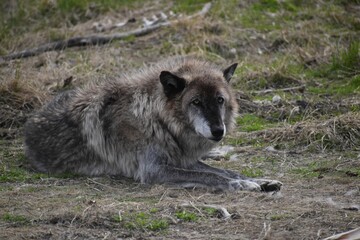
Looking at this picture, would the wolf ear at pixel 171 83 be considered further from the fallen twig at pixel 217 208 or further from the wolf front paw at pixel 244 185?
the fallen twig at pixel 217 208

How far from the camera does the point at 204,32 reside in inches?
506

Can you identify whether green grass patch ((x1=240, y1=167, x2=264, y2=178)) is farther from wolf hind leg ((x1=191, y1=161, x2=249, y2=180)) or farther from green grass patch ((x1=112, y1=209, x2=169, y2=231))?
green grass patch ((x1=112, y1=209, x2=169, y2=231))

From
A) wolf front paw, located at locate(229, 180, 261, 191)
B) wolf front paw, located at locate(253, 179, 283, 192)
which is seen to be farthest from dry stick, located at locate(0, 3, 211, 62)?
wolf front paw, located at locate(253, 179, 283, 192)

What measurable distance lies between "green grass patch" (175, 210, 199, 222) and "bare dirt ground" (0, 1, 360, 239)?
1 centimetres

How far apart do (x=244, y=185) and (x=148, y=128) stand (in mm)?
1206

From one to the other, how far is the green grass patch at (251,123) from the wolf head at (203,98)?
1.63m

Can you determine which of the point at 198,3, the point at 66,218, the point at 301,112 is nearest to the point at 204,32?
the point at 198,3

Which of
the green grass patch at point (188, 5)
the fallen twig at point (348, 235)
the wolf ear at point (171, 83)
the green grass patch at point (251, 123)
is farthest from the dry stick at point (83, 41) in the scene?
the fallen twig at point (348, 235)

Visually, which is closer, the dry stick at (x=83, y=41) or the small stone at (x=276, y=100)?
the small stone at (x=276, y=100)

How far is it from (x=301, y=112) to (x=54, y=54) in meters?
4.83

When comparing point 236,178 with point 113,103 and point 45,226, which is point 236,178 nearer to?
Answer: point 113,103

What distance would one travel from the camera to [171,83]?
7387 millimetres

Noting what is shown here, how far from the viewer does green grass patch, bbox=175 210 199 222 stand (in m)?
5.93

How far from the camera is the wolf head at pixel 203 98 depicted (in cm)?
712
